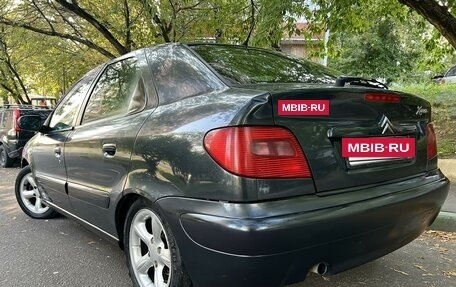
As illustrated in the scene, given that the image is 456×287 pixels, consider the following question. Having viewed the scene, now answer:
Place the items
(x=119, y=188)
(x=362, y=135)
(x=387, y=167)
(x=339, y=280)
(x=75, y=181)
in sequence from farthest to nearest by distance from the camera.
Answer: (x=75, y=181) < (x=339, y=280) < (x=119, y=188) < (x=387, y=167) < (x=362, y=135)

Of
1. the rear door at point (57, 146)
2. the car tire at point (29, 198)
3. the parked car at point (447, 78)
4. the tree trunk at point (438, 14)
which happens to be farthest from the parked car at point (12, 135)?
the parked car at point (447, 78)

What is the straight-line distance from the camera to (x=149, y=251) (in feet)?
8.55

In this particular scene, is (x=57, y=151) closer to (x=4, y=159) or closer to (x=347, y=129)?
(x=347, y=129)

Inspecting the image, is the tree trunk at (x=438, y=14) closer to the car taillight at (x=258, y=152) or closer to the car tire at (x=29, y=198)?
the car taillight at (x=258, y=152)

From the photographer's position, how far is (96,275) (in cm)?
321

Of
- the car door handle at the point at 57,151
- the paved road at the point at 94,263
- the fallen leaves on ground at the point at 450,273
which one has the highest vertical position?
the car door handle at the point at 57,151

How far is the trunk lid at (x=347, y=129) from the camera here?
2100mm

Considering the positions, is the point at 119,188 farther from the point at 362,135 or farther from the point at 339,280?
the point at 339,280

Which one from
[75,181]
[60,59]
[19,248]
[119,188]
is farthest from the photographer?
[60,59]

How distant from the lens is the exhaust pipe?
2068 mm

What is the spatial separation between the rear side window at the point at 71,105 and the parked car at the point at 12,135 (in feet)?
19.6

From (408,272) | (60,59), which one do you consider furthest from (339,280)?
(60,59)

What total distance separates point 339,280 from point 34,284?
2200 millimetres

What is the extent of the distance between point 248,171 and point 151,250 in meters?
0.98
